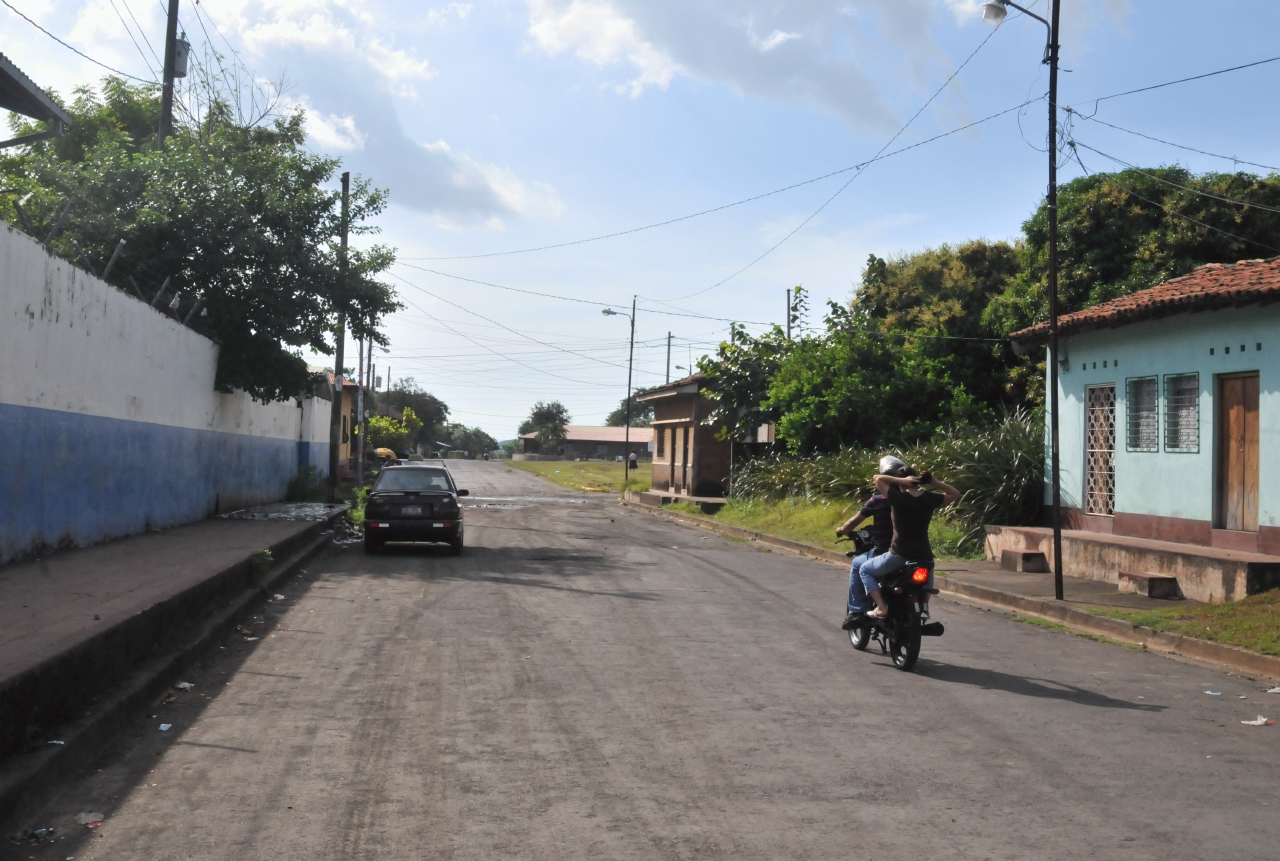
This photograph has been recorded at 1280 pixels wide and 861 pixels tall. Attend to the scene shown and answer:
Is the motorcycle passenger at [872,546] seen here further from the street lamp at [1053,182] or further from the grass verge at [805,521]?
the grass verge at [805,521]

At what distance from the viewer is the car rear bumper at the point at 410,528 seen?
18328 mm

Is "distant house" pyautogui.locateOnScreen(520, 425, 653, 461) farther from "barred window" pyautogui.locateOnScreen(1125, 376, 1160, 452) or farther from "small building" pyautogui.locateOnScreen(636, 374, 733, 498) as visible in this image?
"barred window" pyautogui.locateOnScreen(1125, 376, 1160, 452)

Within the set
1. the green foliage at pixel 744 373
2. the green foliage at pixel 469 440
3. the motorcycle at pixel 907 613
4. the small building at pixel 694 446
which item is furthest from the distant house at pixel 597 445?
the motorcycle at pixel 907 613

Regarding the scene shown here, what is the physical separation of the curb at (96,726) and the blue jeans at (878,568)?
5.41 meters

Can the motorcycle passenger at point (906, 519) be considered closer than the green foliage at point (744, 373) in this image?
Yes

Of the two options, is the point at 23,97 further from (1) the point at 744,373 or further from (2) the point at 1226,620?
(1) the point at 744,373

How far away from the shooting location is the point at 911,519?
9109 mm

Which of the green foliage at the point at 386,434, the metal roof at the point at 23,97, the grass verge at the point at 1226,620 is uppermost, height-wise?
the metal roof at the point at 23,97

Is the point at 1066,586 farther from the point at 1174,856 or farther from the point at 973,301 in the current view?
the point at 973,301

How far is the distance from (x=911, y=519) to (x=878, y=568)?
501mm

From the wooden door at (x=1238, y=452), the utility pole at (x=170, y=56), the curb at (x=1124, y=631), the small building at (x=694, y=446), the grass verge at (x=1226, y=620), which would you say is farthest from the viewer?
the small building at (x=694, y=446)

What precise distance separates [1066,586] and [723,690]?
8.37 metres

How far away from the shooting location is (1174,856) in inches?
185

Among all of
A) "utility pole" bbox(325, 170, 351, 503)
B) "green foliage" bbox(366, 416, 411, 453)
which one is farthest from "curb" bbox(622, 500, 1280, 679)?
Result: "green foliage" bbox(366, 416, 411, 453)
